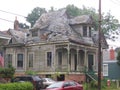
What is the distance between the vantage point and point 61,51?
46125mm

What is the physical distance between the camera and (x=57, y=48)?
45.1m

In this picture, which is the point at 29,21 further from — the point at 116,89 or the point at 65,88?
the point at 65,88

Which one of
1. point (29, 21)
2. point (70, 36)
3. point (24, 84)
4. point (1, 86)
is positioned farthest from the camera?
point (29, 21)

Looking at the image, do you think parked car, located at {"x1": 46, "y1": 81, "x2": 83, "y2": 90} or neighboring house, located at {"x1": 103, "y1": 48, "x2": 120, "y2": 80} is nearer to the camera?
parked car, located at {"x1": 46, "y1": 81, "x2": 83, "y2": 90}

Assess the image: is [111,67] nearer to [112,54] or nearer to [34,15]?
[112,54]

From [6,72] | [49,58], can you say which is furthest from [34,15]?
[6,72]

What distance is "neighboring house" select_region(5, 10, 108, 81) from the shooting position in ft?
147

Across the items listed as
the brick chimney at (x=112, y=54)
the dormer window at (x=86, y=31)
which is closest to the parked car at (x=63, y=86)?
the dormer window at (x=86, y=31)

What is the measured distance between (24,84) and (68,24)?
2034cm

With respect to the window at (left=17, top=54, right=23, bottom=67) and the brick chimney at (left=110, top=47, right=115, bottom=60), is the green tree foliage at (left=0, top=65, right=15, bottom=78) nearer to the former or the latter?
the window at (left=17, top=54, right=23, bottom=67)

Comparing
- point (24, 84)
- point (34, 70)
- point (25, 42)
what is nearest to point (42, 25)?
point (25, 42)

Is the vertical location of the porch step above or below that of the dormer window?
below

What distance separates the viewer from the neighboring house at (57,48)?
4469 cm

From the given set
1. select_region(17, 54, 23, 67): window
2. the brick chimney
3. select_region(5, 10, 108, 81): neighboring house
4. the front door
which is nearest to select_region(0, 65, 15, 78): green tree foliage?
select_region(5, 10, 108, 81): neighboring house
